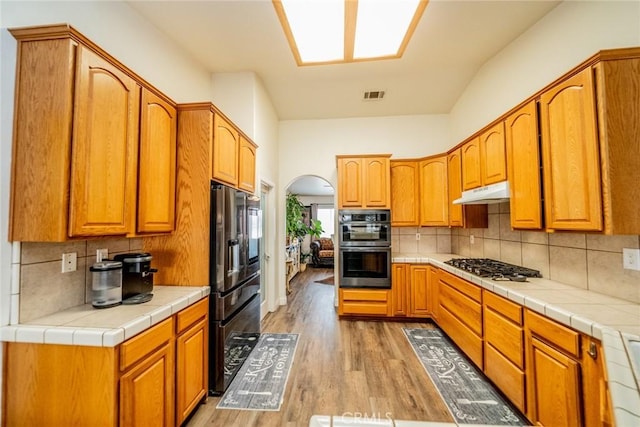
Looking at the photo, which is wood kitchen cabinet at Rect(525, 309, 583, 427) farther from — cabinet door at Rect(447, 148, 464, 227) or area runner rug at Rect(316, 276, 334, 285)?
area runner rug at Rect(316, 276, 334, 285)

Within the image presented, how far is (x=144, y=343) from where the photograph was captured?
52.4 inches

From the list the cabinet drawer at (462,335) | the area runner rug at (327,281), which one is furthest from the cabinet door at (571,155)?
the area runner rug at (327,281)

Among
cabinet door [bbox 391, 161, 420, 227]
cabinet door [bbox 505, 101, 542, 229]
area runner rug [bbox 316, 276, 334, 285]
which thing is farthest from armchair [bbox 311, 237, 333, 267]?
cabinet door [bbox 505, 101, 542, 229]

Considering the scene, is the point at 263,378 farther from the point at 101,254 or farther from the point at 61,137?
the point at 61,137

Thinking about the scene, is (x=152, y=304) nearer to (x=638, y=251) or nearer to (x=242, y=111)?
(x=242, y=111)

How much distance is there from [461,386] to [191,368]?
84.4 inches

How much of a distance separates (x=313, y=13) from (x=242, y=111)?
141 cm

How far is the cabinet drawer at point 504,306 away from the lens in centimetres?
177

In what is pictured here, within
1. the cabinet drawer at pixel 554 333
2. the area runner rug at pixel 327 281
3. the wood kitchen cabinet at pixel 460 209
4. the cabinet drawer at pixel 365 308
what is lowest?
the area runner rug at pixel 327 281

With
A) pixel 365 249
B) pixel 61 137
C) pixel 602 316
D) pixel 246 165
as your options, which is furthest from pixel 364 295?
pixel 61 137

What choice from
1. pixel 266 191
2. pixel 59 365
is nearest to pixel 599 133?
pixel 59 365

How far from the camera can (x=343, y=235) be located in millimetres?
3625

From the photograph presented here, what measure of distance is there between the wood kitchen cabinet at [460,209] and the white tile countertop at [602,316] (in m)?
0.99

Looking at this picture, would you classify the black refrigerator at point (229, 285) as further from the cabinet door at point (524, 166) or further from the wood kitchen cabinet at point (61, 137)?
the cabinet door at point (524, 166)
